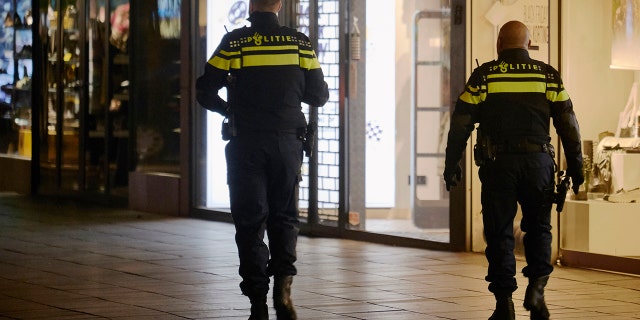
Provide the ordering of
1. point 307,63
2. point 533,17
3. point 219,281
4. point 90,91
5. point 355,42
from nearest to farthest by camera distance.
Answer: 1. point 307,63
2. point 219,281
3. point 533,17
4. point 355,42
5. point 90,91

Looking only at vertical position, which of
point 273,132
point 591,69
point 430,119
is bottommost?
point 273,132

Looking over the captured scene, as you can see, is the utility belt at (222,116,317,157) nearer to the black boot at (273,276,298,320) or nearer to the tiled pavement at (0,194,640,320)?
the black boot at (273,276,298,320)

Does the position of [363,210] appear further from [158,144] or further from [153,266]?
[158,144]

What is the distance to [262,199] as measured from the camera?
7.03m

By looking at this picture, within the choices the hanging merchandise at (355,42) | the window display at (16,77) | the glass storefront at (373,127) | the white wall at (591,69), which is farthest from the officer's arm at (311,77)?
the window display at (16,77)

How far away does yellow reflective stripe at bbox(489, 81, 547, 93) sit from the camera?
286 inches

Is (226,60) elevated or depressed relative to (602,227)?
elevated

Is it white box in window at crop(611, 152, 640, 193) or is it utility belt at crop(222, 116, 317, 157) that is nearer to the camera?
utility belt at crop(222, 116, 317, 157)

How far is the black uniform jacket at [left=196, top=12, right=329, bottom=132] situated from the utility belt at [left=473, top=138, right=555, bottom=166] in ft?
3.26

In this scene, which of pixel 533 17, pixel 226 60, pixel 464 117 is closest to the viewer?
pixel 226 60

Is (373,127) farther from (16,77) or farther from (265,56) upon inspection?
(16,77)

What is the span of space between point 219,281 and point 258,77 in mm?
2374

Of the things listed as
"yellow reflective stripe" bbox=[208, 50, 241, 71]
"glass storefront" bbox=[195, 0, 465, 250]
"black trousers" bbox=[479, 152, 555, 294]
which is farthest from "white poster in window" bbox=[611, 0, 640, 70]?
"yellow reflective stripe" bbox=[208, 50, 241, 71]

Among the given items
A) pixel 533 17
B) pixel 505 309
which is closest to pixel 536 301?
pixel 505 309
